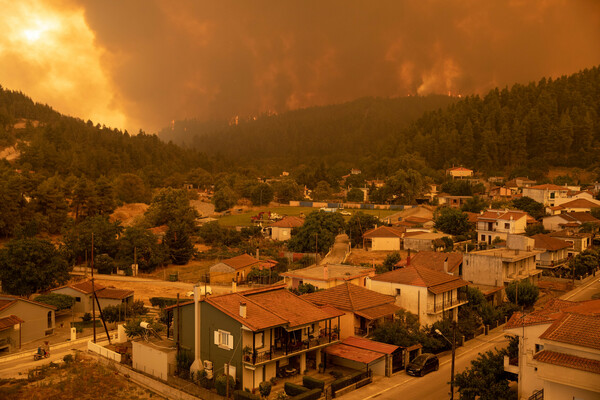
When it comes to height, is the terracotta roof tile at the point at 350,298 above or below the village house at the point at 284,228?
below

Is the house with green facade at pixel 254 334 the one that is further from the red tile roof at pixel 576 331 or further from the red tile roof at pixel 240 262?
the red tile roof at pixel 240 262

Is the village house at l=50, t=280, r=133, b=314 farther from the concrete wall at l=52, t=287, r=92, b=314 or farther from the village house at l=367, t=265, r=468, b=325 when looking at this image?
the village house at l=367, t=265, r=468, b=325

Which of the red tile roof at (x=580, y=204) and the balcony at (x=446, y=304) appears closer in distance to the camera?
the balcony at (x=446, y=304)

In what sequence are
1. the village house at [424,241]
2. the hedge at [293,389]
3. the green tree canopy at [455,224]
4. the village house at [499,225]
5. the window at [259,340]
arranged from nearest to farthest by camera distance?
1. the hedge at [293,389]
2. the window at [259,340]
3. the village house at [424,241]
4. the village house at [499,225]
5. the green tree canopy at [455,224]

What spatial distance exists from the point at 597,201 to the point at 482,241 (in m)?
21.6

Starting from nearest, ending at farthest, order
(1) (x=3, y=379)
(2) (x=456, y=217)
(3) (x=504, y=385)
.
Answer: (3) (x=504, y=385)
(1) (x=3, y=379)
(2) (x=456, y=217)

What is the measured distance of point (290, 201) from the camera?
9562cm

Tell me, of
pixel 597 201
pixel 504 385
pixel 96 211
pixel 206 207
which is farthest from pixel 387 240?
pixel 206 207

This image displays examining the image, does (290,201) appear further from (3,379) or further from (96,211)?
(3,379)

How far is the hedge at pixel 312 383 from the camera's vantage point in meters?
20.0

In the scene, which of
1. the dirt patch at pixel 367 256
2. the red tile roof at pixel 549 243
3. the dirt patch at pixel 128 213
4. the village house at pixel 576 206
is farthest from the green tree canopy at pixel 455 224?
the dirt patch at pixel 128 213

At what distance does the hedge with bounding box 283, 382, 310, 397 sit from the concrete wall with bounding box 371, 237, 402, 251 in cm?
3355

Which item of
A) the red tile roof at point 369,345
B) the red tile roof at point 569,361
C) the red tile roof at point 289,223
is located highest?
the red tile roof at point 289,223

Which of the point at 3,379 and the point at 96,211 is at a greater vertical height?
the point at 96,211
